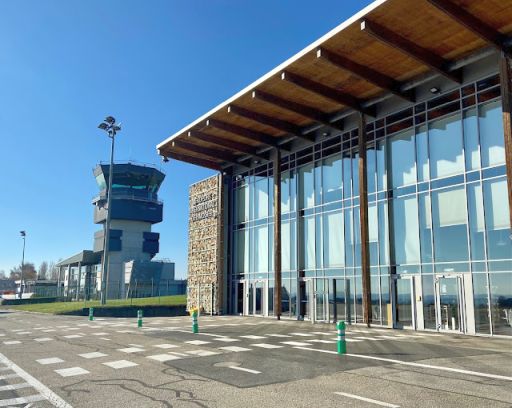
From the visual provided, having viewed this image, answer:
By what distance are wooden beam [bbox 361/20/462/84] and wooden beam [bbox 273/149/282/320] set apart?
12.1m

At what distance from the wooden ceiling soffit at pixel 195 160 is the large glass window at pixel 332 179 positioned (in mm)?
10890

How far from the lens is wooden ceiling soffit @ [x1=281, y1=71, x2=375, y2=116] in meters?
22.2

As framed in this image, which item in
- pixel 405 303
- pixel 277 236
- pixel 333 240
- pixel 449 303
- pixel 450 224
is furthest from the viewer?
pixel 277 236

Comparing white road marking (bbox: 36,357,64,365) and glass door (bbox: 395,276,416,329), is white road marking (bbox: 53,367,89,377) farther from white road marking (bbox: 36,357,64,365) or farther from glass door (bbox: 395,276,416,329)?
glass door (bbox: 395,276,416,329)

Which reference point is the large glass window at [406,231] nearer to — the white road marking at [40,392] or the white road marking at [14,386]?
the white road marking at [40,392]

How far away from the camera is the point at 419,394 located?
802 cm

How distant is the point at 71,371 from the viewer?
10719mm

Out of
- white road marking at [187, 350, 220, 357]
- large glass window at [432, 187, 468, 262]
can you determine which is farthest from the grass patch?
large glass window at [432, 187, 468, 262]

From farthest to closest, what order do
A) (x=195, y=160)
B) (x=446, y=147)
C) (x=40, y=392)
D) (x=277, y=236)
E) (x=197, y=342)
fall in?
(x=195, y=160) → (x=277, y=236) → (x=446, y=147) → (x=197, y=342) → (x=40, y=392)

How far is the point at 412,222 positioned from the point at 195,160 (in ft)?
58.9

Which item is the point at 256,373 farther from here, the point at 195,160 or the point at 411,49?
the point at 195,160

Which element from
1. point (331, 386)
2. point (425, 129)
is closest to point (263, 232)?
point (425, 129)

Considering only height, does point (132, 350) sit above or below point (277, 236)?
below

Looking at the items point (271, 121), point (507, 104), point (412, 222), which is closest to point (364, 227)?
point (412, 222)
